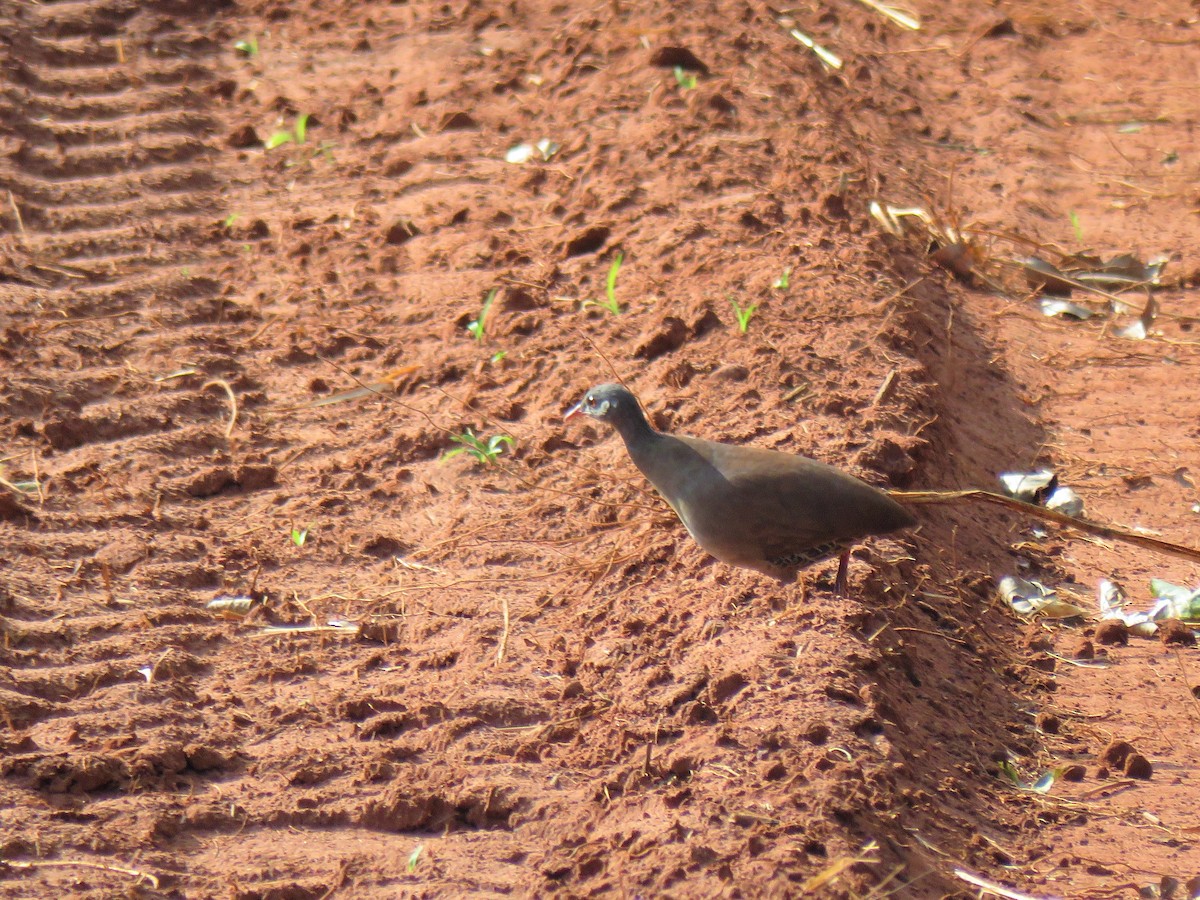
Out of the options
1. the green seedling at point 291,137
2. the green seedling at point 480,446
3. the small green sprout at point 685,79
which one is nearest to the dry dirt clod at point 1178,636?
the green seedling at point 480,446

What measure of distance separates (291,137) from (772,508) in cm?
438

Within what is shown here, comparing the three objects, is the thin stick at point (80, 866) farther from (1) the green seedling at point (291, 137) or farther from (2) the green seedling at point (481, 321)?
(1) the green seedling at point (291, 137)

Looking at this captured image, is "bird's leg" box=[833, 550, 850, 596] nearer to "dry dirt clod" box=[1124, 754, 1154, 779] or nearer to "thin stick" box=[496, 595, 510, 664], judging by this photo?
"dry dirt clod" box=[1124, 754, 1154, 779]

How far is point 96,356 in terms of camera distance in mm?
5566

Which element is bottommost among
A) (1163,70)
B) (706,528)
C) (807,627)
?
(1163,70)

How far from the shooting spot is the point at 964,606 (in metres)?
4.58

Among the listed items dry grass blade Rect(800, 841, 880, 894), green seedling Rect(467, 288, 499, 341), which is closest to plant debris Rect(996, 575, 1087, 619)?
dry grass blade Rect(800, 841, 880, 894)

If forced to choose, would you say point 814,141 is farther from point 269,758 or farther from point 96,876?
point 96,876

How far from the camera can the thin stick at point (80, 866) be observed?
338 centimetres

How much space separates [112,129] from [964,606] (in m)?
5.08

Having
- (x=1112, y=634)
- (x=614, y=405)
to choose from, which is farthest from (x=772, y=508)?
(x=1112, y=634)

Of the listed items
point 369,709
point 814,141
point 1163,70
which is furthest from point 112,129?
point 1163,70

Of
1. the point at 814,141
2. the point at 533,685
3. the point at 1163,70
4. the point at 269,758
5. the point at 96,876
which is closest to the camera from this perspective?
the point at 96,876

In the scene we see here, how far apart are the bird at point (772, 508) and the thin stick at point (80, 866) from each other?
6.04 feet
